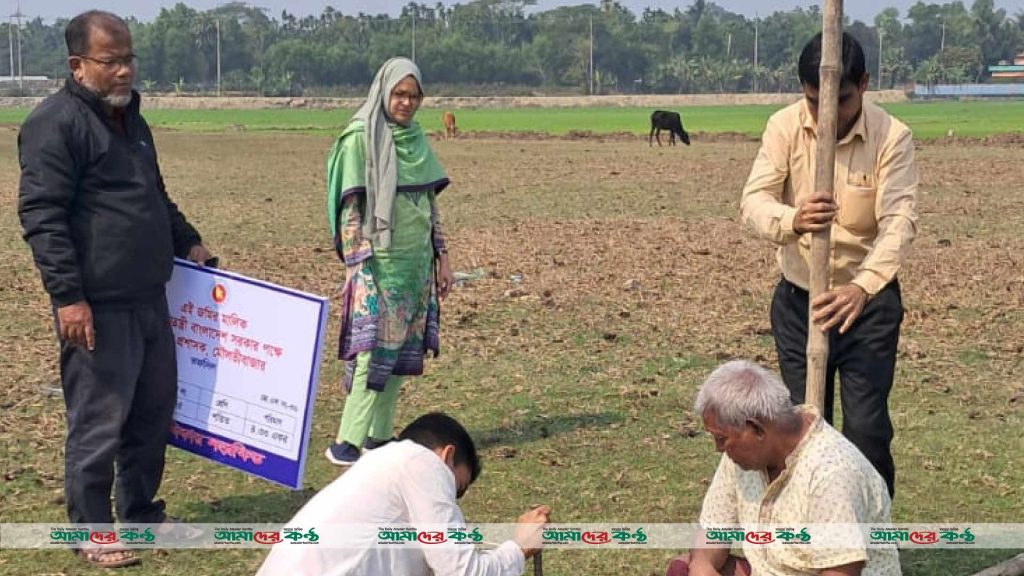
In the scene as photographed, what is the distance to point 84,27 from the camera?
5.07 meters

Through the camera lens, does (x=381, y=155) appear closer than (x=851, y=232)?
No

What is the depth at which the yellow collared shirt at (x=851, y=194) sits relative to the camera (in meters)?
4.73

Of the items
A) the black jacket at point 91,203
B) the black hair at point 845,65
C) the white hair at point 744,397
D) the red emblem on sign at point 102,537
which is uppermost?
the black hair at point 845,65

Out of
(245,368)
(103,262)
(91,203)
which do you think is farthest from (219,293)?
(91,203)

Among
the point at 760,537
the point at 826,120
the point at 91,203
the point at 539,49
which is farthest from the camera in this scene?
the point at 539,49

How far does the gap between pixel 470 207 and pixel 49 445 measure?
1164cm

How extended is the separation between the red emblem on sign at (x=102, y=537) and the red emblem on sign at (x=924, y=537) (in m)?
3.20

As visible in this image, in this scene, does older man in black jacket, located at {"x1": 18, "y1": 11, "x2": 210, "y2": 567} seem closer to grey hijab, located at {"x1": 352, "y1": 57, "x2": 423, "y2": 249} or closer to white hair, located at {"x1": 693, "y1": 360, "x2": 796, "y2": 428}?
grey hijab, located at {"x1": 352, "y1": 57, "x2": 423, "y2": 249}

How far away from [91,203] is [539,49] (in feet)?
433

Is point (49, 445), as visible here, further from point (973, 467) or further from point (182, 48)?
point (182, 48)

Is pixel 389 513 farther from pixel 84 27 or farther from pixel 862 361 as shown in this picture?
pixel 84 27

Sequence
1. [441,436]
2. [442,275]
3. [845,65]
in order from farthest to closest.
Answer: [442,275]
[845,65]
[441,436]

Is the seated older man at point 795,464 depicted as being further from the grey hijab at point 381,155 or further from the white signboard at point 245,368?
the grey hijab at point 381,155

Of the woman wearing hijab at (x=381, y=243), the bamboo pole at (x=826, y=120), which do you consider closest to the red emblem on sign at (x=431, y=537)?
the bamboo pole at (x=826, y=120)
